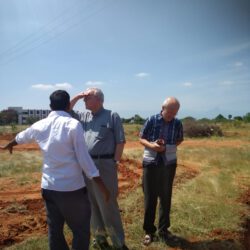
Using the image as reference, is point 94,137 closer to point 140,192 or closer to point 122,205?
point 122,205

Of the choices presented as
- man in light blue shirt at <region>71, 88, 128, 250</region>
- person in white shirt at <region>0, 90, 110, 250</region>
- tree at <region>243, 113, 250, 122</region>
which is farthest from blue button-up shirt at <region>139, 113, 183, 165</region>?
tree at <region>243, 113, 250, 122</region>

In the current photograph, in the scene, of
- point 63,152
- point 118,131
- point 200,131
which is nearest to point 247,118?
point 200,131

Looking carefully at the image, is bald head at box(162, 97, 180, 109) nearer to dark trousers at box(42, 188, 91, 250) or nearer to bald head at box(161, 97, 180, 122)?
bald head at box(161, 97, 180, 122)

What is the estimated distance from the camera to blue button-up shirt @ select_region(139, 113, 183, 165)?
4.55 metres

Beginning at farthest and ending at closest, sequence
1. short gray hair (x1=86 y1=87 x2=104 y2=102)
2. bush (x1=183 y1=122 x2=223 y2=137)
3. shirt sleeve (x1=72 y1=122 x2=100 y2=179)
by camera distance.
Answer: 1. bush (x1=183 y1=122 x2=223 y2=137)
2. short gray hair (x1=86 y1=87 x2=104 y2=102)
3. shirt sleeve (x1=72 y1=122 x2=100 y2=179)

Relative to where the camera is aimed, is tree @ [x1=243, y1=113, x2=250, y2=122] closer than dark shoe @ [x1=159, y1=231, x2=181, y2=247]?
No

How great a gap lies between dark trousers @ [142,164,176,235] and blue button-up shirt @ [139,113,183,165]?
0.36 ft

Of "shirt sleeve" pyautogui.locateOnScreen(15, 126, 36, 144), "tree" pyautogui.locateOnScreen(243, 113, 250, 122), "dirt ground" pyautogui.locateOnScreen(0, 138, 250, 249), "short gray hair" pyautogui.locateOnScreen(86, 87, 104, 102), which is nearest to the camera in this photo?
"shirt sleeve" pyautogui.locateOnScreen(15, 126, 36, 144)

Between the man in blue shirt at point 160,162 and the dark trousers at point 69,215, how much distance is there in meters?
1.46

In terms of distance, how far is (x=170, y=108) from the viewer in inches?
175

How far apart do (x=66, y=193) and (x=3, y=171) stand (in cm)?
805

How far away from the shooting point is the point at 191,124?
2833 centimetres

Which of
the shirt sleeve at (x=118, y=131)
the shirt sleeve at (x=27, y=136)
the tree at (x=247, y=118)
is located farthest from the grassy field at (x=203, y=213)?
the tree at (x=247, y=118)

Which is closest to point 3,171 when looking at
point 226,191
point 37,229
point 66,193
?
point 37,229
